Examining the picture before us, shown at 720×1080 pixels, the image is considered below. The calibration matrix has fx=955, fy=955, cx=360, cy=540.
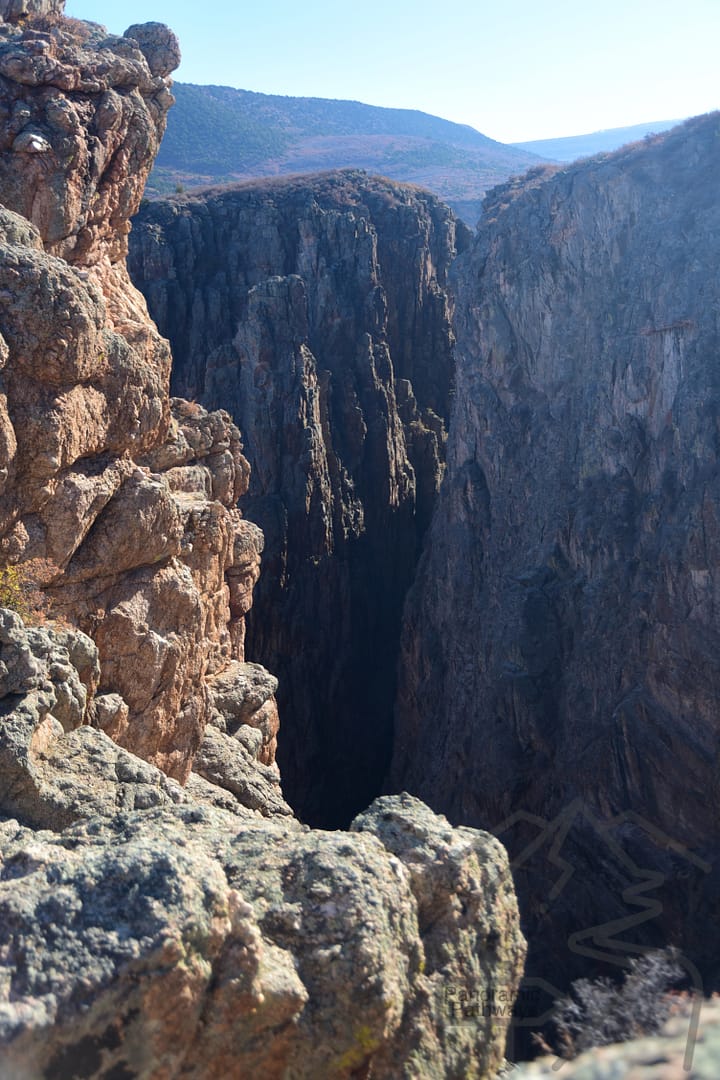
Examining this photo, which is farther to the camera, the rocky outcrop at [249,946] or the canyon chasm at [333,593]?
the canyon chasm at [333,593]

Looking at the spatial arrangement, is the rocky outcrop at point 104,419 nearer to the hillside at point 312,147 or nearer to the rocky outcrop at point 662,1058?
the rocky outcrop at point 662,1058

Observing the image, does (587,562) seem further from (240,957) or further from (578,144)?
(578,144)

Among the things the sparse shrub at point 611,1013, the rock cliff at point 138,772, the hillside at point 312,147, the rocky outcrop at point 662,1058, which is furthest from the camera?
the hillside at point 312,147

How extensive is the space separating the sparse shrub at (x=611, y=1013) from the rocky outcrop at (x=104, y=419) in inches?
251

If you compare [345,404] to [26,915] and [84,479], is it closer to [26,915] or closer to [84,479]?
[84,479]

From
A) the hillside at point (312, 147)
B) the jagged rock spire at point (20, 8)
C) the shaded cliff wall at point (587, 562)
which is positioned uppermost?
the hillside at point (312, 147)

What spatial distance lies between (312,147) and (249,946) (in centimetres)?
10824

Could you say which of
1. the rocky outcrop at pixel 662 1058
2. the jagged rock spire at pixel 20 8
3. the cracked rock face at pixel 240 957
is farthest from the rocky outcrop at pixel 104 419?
the rocky outcrop at pixel 662 1058

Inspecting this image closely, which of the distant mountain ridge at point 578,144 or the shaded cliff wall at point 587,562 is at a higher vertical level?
the distant mountain ridge at point 578,144

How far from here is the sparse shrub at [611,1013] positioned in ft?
19.5

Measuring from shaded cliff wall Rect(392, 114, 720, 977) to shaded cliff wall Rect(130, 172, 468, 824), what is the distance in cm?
503

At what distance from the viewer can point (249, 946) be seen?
5.10 metres

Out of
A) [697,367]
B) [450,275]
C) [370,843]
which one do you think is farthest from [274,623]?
[370,843]

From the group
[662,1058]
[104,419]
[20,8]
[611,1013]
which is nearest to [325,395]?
[20,8]
